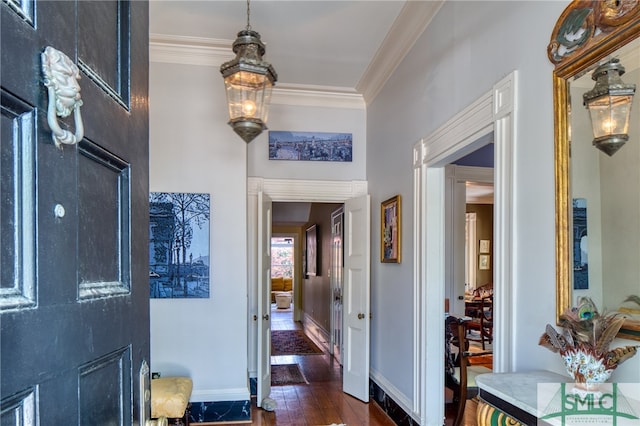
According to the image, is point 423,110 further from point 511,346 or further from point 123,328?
point 123,328

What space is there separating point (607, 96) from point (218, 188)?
3.11 m

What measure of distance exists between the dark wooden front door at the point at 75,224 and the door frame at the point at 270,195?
142 inches

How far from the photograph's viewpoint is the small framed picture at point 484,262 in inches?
412

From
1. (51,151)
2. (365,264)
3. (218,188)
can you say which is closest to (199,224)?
(218,188)

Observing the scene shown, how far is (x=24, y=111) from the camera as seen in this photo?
1.93 feet

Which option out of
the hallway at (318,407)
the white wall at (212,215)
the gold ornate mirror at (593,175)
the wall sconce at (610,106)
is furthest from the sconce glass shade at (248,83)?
the hallway at (318,407)

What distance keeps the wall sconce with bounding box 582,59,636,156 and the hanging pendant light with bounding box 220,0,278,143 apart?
5.62 ft

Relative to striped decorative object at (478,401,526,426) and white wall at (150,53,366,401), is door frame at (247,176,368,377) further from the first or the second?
striped decorative object at (478,401,526,426)

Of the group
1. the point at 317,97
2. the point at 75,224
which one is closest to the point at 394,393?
the point at 317,97

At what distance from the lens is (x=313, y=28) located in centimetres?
358

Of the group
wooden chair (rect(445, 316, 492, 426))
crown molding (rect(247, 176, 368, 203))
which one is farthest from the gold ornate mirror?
crown molding (rect(247, 176, 368, 203))

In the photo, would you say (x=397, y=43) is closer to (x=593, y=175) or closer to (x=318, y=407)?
(x=593, y=175)

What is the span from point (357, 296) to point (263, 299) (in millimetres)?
982

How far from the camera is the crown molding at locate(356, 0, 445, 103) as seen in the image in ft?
10.4
